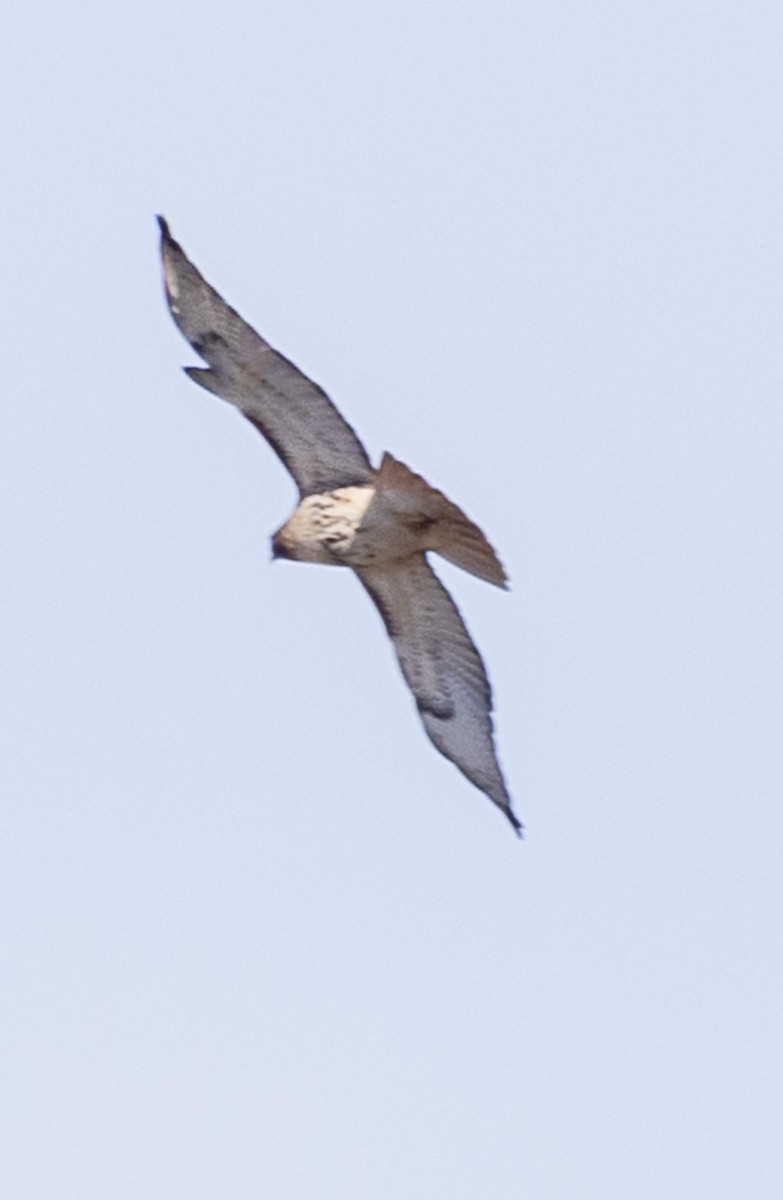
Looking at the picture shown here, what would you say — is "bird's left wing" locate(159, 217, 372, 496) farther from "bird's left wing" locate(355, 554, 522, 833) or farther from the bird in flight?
"bird's left wing" locate(355, 554, 522, 833)

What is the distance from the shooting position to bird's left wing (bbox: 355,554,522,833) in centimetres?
1689

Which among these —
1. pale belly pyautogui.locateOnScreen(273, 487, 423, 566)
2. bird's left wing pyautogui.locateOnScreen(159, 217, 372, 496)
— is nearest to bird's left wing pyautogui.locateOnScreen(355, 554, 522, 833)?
pale belly pyautogui.locateOnScreen(273, 487, 423, 566)

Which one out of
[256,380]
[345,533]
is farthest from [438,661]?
[256,380]

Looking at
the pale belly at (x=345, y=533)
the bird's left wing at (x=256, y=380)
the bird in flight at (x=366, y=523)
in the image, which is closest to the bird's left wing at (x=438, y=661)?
the bird in flight at (x=366, y=523)

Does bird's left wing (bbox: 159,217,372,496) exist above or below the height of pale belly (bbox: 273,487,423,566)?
above

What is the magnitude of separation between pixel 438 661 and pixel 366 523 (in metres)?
1.00

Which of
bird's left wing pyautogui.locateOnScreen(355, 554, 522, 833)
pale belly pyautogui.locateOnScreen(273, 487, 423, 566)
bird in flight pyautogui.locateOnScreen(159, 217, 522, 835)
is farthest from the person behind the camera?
bird's left wing pyautogui.locateOnScreen(355, 554, 522, 833)

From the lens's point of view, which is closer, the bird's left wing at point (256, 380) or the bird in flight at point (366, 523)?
the bird in flight at point (366, 523)

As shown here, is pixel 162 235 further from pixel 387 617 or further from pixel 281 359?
pixel 387 617

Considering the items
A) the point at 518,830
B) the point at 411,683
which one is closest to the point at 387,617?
the point at 411,683

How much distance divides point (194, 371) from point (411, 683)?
1948mm

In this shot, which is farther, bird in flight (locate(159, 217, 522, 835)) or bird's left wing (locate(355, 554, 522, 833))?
bird's left wing (locate(355, 554, 522, 833))

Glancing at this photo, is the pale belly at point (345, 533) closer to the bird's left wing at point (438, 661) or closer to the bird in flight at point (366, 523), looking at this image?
the bird in flight at point (366, 523)

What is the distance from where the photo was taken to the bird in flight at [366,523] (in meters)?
16.2
